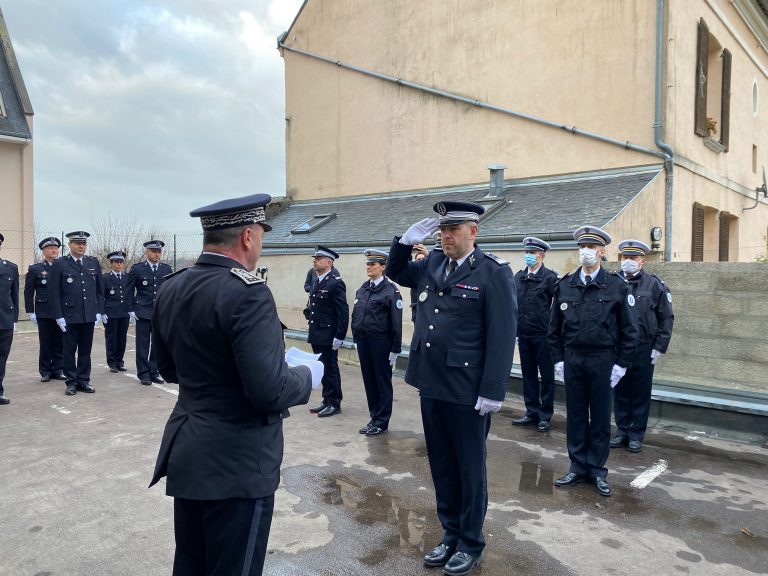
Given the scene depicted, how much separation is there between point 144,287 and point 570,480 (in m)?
6.78

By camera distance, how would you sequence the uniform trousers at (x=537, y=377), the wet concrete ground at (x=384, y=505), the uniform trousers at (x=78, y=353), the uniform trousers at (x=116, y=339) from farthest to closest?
the uniform trousers at (x=116, y=339)
the uniform trousers at (x=78, y=353)
the uniform trousers at (x=537, y=377)
the wet concrete ground at (x=384, y=505)

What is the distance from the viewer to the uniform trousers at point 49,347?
342 inches

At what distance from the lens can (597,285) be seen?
4.90 metres

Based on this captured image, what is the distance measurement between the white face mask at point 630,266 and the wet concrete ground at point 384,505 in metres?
1.86

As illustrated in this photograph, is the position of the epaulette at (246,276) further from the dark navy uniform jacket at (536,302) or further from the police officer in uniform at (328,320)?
the dark navy uniform jacket at (536,302)

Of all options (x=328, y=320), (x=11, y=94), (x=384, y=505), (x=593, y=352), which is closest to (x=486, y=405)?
(x=384, y=505)

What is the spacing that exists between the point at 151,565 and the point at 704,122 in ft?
37.1

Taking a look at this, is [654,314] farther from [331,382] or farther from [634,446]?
[331,382]

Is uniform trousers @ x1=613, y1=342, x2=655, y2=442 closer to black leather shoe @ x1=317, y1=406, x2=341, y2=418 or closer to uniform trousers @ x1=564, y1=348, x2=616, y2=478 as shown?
uniform trousers @ x1=564, y1=348, x2=616, y2=478

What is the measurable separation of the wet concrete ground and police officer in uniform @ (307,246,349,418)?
427mm

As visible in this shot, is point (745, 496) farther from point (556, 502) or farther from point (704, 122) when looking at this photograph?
point (704, 122)

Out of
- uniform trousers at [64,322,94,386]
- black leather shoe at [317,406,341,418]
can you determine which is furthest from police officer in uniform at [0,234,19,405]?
black leather shoe at [317,406,341,418]

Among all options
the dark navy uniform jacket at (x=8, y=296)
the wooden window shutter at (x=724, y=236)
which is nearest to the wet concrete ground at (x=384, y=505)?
the dark navy uniform jacket at (x=8, y=296)

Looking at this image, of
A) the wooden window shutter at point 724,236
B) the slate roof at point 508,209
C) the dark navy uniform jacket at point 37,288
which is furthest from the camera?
the wooden window shutter at point 724,236
